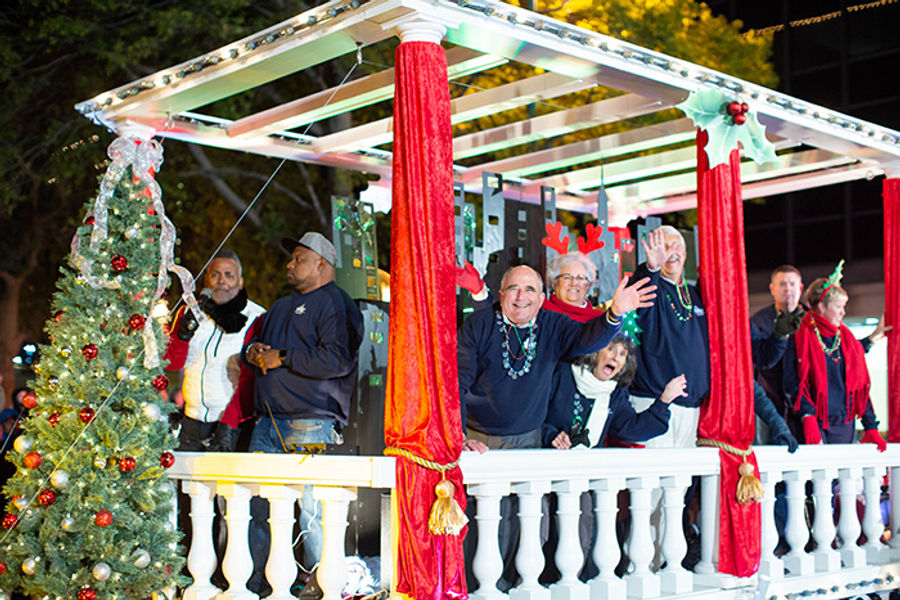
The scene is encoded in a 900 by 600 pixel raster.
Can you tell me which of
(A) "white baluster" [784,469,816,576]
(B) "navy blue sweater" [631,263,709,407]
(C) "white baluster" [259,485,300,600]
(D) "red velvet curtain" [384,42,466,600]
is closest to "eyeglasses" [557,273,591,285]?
(B) "navy blue sweater" [631,263,709,407]

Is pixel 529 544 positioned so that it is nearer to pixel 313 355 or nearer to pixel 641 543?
pixel 641 543

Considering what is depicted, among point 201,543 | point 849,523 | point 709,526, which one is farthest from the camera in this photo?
point 849,523

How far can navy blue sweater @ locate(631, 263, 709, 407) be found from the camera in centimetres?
656

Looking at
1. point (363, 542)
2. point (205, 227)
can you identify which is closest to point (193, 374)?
point (363, 542)

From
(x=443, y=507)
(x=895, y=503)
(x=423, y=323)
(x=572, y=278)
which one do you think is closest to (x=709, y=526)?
(x=572, y=278)

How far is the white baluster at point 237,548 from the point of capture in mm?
5379

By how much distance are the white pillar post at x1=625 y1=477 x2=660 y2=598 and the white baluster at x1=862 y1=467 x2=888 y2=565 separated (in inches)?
92.6

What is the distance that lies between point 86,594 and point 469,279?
332 centimetres

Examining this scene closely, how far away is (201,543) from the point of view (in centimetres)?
565

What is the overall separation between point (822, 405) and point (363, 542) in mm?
3391

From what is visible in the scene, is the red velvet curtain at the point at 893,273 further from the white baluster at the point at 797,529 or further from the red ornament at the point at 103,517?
the red ornament at the point at 103,517

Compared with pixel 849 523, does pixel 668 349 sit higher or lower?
higher

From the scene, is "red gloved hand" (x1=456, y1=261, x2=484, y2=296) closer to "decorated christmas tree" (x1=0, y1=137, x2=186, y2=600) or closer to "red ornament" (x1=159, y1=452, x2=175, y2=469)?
"decorated christmas tree" (x1=0, y1=137, x2=186, y2=600)

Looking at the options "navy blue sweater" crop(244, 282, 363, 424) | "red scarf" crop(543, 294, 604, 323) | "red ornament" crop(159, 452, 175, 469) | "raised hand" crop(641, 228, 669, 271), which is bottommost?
"red ornament" crop(159, 452, 175, 469)
